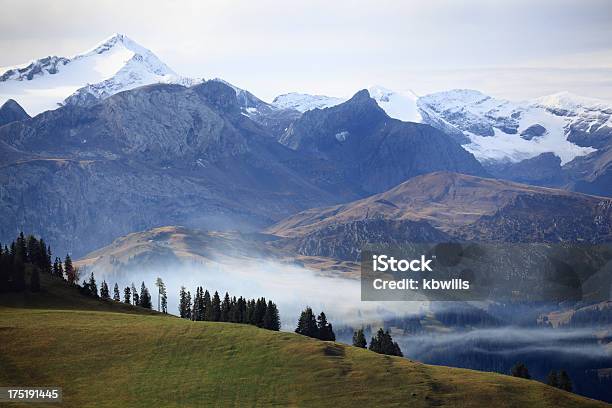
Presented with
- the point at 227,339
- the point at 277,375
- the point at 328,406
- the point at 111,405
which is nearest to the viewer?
the point at 111,405

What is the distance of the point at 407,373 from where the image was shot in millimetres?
188750

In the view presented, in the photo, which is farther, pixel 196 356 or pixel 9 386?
pixel 196 356

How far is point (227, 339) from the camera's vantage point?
198500mm

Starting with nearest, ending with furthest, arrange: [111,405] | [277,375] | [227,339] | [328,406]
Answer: [111,405] → [328,406] → [277,375] → [227,339]

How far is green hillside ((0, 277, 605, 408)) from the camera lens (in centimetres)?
16988

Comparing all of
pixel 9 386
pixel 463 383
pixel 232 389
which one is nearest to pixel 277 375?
pixel 232 389

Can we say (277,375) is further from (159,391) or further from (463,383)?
(463,383)

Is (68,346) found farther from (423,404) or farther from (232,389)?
(423,404)

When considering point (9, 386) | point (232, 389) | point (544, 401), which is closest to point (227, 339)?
point (232, 389)

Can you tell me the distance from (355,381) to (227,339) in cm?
3016

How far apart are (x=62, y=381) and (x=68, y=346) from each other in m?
16.4

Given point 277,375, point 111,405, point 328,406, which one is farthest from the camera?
point 277,375

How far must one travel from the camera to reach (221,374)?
593ft

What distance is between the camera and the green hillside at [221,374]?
16988 centimetres
